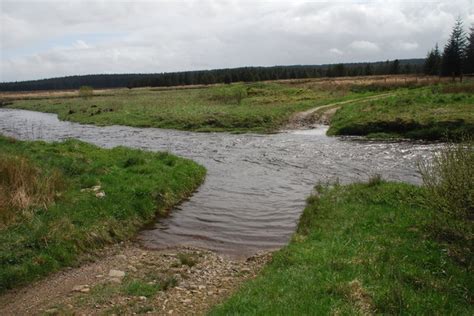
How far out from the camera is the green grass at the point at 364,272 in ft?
25.3

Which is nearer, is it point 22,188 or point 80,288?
point 80,288

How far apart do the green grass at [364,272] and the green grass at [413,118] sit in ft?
57.2

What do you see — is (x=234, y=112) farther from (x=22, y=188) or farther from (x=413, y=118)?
(x=22, y=188)

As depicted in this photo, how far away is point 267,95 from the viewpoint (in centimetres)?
6694

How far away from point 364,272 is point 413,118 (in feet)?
86.3

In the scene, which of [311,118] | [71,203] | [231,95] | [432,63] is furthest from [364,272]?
[432,63]

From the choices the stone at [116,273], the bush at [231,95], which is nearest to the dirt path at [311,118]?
the bush at [231,95]

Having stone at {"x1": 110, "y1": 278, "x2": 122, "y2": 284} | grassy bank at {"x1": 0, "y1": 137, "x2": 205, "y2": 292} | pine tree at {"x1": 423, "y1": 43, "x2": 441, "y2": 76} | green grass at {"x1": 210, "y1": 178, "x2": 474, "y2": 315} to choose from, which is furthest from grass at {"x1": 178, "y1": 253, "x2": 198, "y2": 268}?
pine tree at {"x1": 423, "y1": 43, "x2": 441, "y2": 76}

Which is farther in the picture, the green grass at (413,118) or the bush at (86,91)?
the bush at (86,91)

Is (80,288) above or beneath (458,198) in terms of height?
beneath

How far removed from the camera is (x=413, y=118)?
32.3 m

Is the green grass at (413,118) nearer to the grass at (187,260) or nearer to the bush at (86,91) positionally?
the grass at (187,260)

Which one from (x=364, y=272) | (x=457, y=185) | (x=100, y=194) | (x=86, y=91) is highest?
(x=86, y=91)

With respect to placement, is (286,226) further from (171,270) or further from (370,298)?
(370,298)
